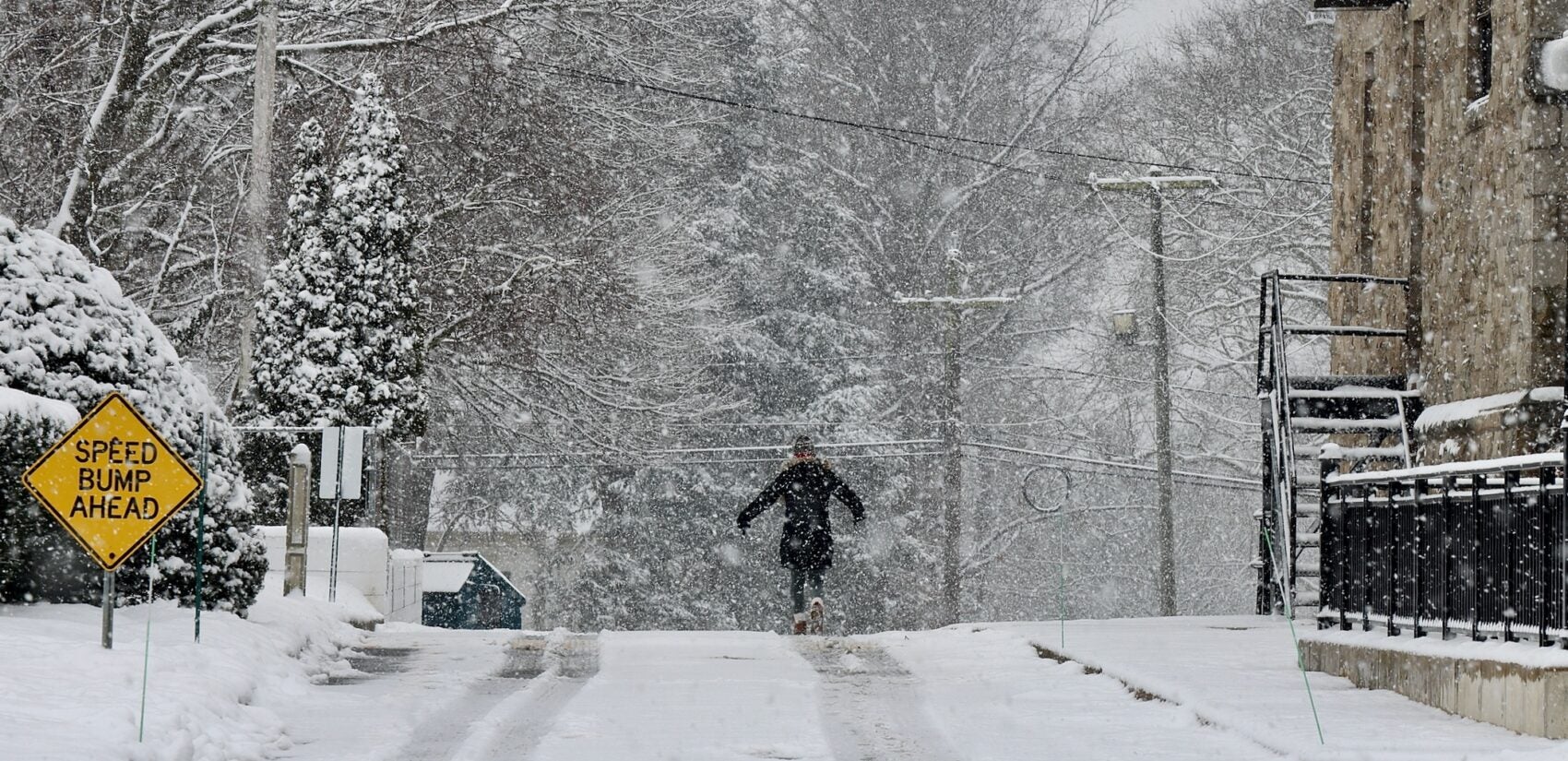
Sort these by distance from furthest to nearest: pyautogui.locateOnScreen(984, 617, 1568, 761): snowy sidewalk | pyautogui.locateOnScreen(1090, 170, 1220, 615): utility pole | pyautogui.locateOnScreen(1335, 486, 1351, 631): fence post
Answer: pyautogui.locateOnScreen(1090, 170, 1220, 615): utility pole < pyautogui.locateOnScreen(1335, 486, 1351, 631): fence post < pyautogui.locateOnScreen(984, 617, 1568, 761): snowy sidewalk

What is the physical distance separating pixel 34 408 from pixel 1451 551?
782cm

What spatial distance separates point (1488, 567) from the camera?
1004 cm

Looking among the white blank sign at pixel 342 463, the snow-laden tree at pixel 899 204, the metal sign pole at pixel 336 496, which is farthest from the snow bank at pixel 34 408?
the snow-laden tree at pixel 899 204

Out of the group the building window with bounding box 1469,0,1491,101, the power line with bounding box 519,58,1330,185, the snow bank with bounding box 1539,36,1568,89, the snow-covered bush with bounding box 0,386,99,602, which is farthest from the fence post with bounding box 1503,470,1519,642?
the power line with bounding box 519,58,1330,185

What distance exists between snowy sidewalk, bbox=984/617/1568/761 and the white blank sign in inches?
220

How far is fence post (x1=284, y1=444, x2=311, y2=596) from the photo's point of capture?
640 inches

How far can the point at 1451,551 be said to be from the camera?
10516 mm

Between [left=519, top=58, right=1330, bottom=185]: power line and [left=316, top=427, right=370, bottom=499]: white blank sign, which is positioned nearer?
[left=316, top=427, right=370, bottom=499]: white blank sign

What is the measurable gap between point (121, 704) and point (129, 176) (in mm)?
18126

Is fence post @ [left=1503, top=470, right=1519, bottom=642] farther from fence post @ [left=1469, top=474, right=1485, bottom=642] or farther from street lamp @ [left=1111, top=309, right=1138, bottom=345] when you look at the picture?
street lamp @ [left=1111, top=309, right=1138, bottom=345]

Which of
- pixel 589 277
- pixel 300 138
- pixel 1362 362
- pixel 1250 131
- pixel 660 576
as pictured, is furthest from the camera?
pixel 660 576

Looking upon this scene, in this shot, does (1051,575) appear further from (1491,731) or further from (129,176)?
(1491,731)

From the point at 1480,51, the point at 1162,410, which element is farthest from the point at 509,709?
the point at 1162,410

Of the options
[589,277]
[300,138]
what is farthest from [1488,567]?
[589,277]
